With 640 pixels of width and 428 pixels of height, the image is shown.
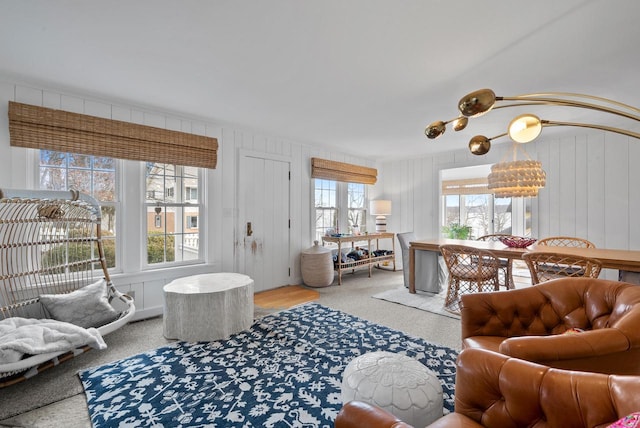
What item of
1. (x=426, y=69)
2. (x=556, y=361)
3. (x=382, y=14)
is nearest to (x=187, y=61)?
(x=382, y=14)

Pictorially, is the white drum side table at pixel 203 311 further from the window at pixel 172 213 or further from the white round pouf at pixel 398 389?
the white round pouf at pixel 398 389

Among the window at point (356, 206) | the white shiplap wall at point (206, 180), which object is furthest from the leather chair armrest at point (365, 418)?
the window at point (356, 206)

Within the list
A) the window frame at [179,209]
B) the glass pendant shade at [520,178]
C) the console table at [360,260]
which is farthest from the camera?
the console table at [360,260]

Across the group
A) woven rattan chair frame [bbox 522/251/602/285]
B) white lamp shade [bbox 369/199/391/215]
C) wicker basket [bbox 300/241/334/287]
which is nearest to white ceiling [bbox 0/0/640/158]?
woven rattan chair frame [bbox 522/251/602/285]

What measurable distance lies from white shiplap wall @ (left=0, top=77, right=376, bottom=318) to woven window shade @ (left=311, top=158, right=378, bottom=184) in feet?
0.55

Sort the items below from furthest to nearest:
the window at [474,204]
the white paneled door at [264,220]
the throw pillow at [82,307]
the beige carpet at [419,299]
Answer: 1. the window at [474,204]
2. the white paneled door at [264,220]
3. the beige carpet at [419,299]
4. the throw pillow at [82,307]

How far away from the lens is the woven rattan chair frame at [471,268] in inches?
129

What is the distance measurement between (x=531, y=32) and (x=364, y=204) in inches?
174

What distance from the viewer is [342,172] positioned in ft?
17.8

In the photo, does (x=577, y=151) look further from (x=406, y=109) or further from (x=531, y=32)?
(x=531, y=32)

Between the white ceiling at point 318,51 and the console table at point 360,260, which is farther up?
the white ceiling at point 318,51

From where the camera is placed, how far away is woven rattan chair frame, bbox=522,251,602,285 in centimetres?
250

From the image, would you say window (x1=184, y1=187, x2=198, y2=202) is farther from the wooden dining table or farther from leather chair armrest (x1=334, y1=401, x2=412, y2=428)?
leather chair armrest (x1=334, y1=401, x2=412, y2=428)

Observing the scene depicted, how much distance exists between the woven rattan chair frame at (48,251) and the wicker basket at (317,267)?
2.42m
